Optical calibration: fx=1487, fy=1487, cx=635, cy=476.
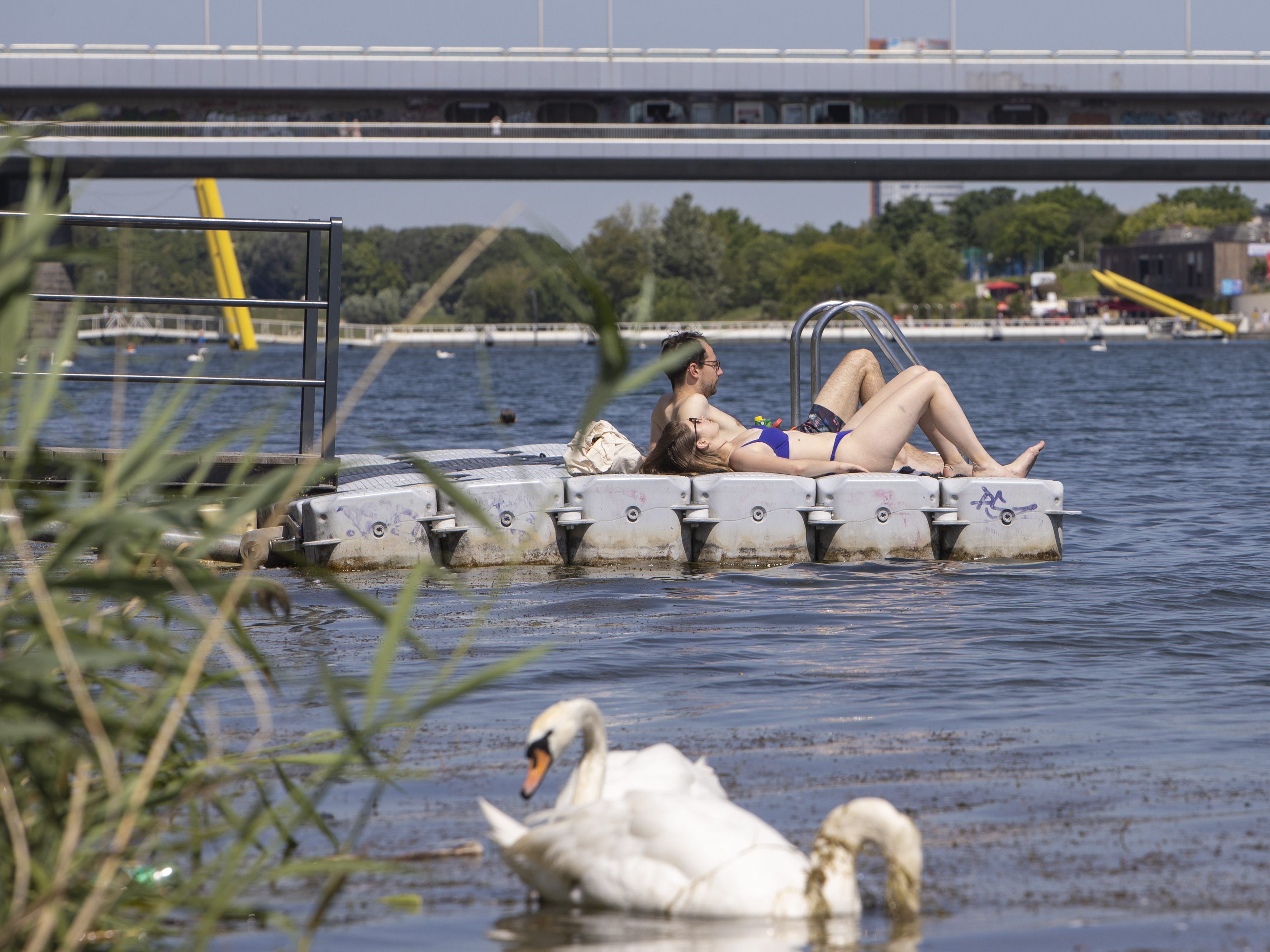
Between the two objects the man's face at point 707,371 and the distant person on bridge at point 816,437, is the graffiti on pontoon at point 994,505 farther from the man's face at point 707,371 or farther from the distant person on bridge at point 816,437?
the man's face at point 707,371

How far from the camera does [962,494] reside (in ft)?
26.9

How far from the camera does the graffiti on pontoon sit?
322 inches

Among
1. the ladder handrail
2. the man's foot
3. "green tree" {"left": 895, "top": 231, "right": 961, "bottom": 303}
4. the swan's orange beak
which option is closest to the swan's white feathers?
the swan's orange beak

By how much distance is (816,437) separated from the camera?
8.41 meters

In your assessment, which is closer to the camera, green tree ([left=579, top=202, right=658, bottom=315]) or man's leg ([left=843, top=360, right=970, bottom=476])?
man's leg ([left=843, top=360, right=970, bottom=476])

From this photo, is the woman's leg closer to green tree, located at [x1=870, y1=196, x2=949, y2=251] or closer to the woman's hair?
the woman's hair

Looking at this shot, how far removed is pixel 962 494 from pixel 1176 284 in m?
114

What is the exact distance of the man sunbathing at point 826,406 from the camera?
823cm

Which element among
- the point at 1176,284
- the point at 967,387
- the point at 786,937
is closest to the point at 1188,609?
the point at 786,937

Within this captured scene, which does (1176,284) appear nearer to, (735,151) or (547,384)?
(735,151)

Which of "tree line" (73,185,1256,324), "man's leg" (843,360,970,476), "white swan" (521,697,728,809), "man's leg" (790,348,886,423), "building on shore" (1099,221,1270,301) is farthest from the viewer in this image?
"tree line" (73,185,1256,324)

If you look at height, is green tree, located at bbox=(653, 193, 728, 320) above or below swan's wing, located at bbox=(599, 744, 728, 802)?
above

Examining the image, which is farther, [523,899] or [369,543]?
[369,543]

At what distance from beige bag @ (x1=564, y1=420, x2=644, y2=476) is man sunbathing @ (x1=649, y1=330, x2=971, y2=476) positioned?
15 centimetres
